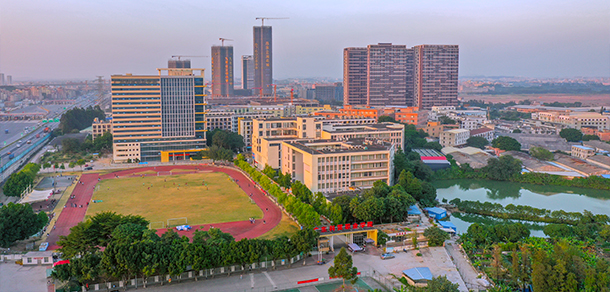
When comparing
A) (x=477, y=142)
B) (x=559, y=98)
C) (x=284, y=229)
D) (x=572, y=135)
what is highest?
(x=559, y=98)

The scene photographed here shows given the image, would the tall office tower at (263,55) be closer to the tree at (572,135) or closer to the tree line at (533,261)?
the tree at (572,135)

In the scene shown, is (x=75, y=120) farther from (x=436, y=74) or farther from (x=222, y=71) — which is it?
(x=222, y=71)

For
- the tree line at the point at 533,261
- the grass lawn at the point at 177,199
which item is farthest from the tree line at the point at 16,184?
the tree line at the point at 533,261

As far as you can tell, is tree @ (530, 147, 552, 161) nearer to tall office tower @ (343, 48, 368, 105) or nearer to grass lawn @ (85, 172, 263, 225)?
grass lawn @ (85, 172, 263, 225)

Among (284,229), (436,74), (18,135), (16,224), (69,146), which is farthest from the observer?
(436,74)

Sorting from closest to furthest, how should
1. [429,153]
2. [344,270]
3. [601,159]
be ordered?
[344,270] → [601,159] → [429,153]

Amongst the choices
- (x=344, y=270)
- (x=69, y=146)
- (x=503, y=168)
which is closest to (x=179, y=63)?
(x=69, y=146)
